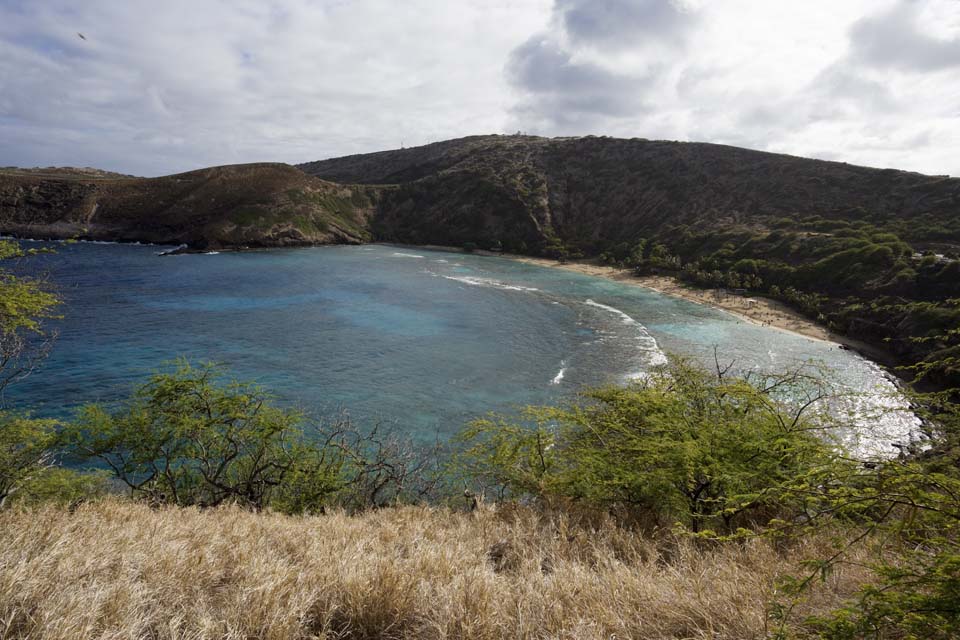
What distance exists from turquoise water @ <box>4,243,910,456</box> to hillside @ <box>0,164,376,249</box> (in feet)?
92.2

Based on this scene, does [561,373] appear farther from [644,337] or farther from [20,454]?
[20,454]

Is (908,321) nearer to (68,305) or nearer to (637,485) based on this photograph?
(637,485)

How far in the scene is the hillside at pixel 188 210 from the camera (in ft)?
329

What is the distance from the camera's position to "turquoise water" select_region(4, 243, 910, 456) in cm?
3031

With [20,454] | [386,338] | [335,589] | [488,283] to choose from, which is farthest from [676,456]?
[488,283]

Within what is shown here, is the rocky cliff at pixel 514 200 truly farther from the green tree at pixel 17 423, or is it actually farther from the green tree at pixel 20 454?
the green tree at pixel 17 423

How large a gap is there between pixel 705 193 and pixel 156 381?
388 ft

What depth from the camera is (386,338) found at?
43312mm

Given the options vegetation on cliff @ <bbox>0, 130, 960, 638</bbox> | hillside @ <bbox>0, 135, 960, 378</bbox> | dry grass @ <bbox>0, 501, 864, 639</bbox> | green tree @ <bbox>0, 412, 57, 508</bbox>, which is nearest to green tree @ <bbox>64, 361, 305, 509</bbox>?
vegetation on cliff @ <bbox>0, 130, 960, 638</bbox>

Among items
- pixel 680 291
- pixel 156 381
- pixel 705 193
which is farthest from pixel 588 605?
pixel 705 193

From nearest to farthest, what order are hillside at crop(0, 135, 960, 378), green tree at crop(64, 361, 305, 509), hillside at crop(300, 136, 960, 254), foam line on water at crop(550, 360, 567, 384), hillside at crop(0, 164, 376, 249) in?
green tree at crop(64, 361, 305, 509) → foam line on water at crop(550, 360, 567, 384) → hillside at crop(0, 135, 960, 378) → hillside at crop(300, 136, 960, 254) → hillside at crop(0, 164, 376, 249)

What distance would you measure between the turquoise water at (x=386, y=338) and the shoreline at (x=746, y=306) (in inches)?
105

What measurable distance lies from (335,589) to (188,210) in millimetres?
127813

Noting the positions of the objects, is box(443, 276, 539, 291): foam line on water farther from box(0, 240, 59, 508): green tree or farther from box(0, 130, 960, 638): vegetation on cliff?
box(0, 240, 59, 508): green tree
